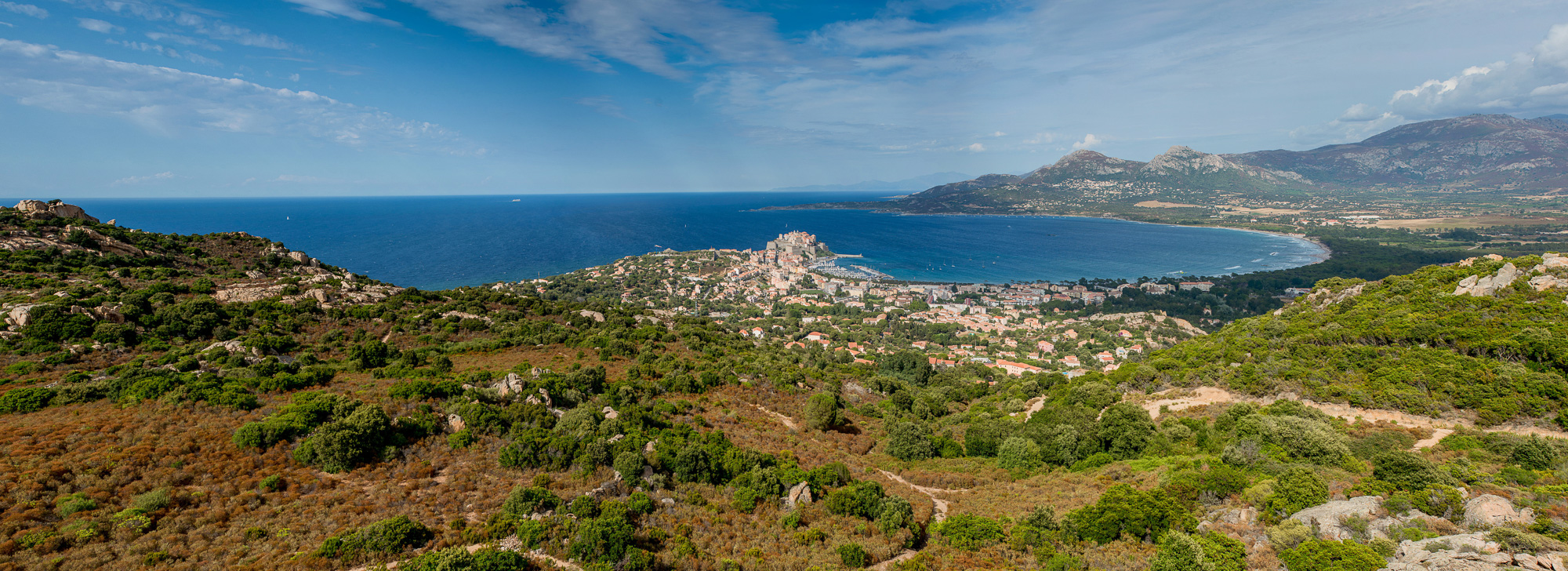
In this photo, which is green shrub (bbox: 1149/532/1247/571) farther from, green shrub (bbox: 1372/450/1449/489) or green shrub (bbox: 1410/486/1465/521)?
green shrub (bbox: 1372/450/1449/489)

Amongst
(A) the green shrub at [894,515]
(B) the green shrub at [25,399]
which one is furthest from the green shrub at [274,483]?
(A) the green shrub at [894,515]

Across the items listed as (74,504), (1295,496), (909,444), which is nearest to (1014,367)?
(909,444)

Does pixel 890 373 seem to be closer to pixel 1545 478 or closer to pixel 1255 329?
pixel 1255 329

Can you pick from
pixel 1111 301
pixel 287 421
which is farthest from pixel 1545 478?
pixel 1111 301

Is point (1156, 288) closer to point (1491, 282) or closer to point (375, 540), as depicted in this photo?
point (1491, 282)

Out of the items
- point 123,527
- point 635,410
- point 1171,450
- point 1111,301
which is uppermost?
point 123,527

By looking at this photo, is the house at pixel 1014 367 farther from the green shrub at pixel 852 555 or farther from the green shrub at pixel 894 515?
the green shrub at pixel 852 555
